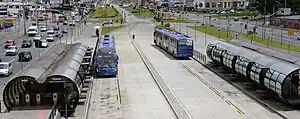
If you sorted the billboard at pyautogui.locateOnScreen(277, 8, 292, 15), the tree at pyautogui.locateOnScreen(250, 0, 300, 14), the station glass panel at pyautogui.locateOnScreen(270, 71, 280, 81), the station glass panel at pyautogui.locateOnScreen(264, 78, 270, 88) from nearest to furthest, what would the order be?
the station glass panel at pyautogui.locateOnScreen(270, 71, 280, 81), the station glass panel at pyautogui.locateOnScreen(264, 78, 270, 88), the billboard at pyautogui.locateOnScreen(277, 8, 292, 15), the tree at pyautogui.locateOnScreen(250, 0, 300, 14)

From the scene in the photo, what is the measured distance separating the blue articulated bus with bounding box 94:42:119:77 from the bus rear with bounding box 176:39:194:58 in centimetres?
1316

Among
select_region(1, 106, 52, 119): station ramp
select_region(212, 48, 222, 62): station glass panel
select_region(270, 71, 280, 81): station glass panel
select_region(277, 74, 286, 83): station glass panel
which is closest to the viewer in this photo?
select_region(1, 106, 52, 119): station ramp

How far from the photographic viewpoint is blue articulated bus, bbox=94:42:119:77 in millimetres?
41969

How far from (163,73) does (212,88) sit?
28.1 ft

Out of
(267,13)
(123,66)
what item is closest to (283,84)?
(123,66)

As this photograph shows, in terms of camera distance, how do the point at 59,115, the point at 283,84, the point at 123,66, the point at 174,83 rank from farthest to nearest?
the point at 123,66 < the point at 174,83 < the point at 283,84 < the point at 59,115

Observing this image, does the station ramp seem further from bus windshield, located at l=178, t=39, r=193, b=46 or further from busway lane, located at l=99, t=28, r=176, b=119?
bus windshield, located at l=178, t=39, r=193, b=46

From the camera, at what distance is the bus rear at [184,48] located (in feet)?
177

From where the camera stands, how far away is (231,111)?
1164 inches

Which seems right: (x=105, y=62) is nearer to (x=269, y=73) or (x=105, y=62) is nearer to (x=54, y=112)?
(x=269, y=73)

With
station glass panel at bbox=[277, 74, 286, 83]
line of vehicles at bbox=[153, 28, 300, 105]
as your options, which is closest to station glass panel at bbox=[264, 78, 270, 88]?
line of vehicles at bbox=[153, 28, 300, 105]

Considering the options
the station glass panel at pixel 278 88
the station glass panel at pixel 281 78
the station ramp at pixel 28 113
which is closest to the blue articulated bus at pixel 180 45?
the station glass panel at pixel 278 88

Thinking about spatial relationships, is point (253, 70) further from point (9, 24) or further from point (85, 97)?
point (9, 24)

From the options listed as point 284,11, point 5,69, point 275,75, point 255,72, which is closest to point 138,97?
point 255,72
